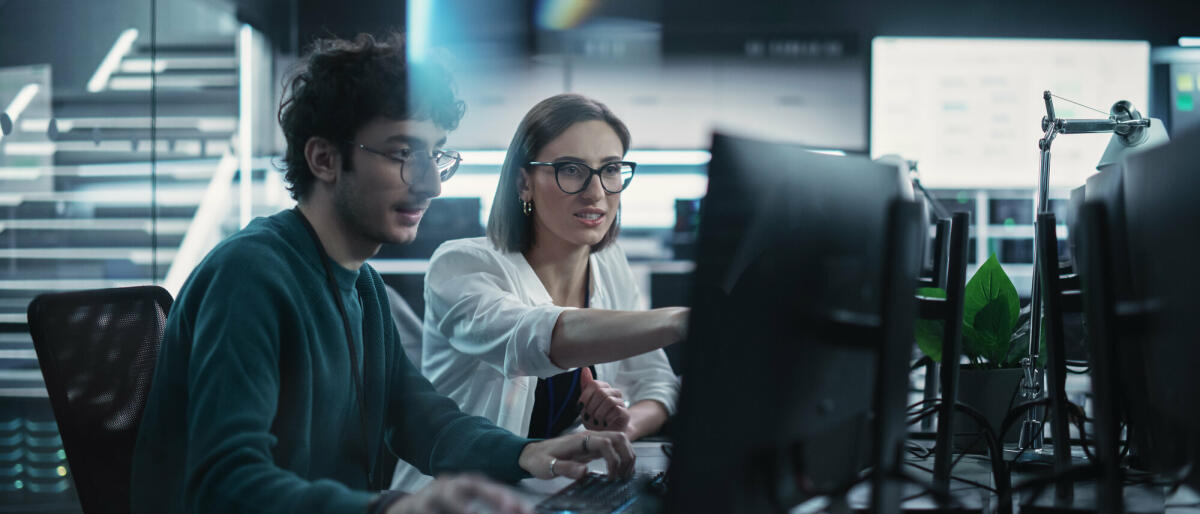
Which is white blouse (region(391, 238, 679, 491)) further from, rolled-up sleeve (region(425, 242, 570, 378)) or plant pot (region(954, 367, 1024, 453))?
plant pot (region(954, 367, 1024, 453))

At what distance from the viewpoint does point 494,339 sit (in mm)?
1429

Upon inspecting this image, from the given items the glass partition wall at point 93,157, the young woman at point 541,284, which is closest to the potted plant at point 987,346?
the young woman at point 541,284

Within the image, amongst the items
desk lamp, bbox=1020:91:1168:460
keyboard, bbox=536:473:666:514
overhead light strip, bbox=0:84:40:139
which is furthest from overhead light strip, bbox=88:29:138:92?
desk lamp, bbox=1020:91:1168:460

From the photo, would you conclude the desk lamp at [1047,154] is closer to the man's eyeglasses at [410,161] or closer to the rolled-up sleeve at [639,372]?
the rolled-up sleeve at [639,372]

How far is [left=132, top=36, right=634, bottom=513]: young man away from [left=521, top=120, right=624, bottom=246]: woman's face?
0.47 metres

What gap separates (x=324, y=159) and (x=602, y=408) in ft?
2.36

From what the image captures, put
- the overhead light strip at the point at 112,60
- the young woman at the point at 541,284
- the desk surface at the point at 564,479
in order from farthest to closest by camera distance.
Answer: the overhead light strip at the point at 112,60 < the young woman at the point at 541,284 < the desk surface at the point at 564,479

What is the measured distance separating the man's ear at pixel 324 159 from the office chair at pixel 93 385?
353mm

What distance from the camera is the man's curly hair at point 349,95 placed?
1.12 metres

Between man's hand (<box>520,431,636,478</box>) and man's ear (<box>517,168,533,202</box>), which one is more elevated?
man's ear (<box>517,168,533,202</box>)

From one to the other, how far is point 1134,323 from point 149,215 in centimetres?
407

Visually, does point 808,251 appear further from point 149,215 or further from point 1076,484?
point 149,215

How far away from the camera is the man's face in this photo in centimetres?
110

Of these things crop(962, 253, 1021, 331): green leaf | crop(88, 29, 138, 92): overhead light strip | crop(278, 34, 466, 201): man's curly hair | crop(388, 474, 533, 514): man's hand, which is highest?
crop(88, 29, 138, 92): overhead light strip
